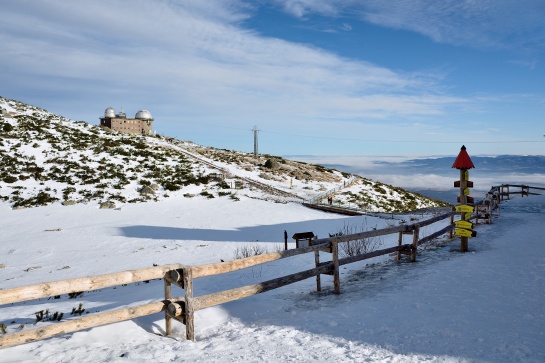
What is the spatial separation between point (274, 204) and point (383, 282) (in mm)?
21617

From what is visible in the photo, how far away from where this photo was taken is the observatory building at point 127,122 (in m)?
82.4

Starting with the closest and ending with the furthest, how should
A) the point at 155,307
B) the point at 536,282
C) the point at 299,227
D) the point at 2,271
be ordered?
the point at 155,307 < the point at 536,282 < the point at 2,271 < the point at 299,227

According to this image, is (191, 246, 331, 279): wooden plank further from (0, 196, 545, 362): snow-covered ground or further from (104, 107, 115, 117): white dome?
(104, 107, 115, 117): white dome

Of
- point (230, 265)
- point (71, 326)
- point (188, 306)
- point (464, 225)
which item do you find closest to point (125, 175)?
point (464, 225)

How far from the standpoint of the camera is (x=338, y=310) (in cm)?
749

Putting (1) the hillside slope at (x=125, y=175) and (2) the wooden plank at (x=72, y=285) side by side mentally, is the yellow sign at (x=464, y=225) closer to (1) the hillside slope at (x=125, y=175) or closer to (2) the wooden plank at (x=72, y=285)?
(2) the wooden plank at (x=72, y=285)

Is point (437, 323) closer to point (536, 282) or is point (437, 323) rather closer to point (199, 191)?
point (536, 282)

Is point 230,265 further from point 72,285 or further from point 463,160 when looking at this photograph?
point 463,160

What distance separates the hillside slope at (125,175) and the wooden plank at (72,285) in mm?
Result: 25334

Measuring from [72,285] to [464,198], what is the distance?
12.1 meters

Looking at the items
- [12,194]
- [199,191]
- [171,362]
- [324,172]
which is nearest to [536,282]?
[171,362]

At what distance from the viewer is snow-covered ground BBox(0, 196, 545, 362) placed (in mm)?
5641

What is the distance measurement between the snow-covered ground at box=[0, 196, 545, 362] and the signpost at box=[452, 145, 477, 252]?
0.60 metres

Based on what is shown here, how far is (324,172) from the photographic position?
55.2 metres
